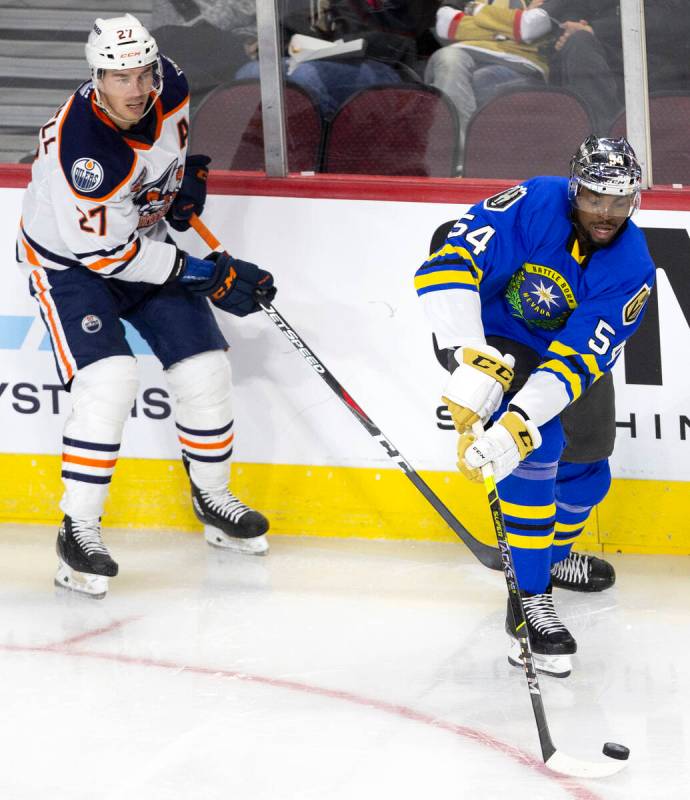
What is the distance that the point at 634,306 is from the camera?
8.85 feet

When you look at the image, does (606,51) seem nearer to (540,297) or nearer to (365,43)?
(365,43)

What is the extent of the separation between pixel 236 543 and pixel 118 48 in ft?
4.26

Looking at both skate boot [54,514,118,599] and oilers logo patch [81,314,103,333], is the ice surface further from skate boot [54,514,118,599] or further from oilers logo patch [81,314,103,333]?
oilers logo patch [81,314,103,333]

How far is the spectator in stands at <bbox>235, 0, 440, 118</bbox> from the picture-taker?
11.2ft

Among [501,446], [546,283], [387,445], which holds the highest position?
[546,283]

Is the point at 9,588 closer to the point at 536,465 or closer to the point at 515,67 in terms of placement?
the point at 536,465

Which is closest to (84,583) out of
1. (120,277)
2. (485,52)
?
(120,277)

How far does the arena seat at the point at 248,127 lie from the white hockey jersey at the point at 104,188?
0.35 metres

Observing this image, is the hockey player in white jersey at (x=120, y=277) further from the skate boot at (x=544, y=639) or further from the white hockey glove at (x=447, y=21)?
the skate boot at (x=544, y=639)

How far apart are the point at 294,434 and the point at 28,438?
2.45 feet

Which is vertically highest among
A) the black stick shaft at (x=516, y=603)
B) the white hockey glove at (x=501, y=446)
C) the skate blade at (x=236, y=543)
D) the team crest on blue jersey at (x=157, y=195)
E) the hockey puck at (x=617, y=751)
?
the team crest on blue jersey at (x=157, y=195)

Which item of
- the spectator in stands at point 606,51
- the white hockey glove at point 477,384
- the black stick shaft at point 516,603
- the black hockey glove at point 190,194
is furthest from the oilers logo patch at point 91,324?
the spectator in stands at point 606,51

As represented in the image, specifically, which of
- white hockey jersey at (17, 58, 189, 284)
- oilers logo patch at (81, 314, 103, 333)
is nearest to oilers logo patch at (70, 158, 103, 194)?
white hockey jersey at (17, 58, 189, 284)

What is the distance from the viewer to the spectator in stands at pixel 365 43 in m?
3.42
